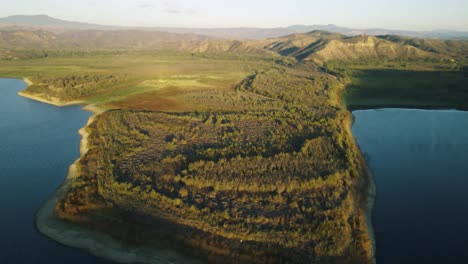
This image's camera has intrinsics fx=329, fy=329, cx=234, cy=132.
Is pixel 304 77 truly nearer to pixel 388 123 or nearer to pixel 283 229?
pixel 388 123

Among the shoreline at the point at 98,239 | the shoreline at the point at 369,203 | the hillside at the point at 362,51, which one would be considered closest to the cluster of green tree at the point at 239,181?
the shoreline at the point at 369,203

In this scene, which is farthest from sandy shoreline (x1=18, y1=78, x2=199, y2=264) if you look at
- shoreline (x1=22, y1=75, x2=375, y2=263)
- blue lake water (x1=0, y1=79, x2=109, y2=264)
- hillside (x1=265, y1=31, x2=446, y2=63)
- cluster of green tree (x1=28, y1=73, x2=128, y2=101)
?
hillside (x1=265, y1=31, x2=446, y2=63)

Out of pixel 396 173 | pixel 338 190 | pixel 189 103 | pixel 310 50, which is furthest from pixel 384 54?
pixel 338 190

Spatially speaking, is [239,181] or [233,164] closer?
[239,181]

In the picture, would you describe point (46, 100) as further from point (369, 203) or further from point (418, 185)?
point (418, 185)

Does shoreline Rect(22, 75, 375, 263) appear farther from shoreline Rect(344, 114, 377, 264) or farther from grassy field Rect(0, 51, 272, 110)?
grassy field Rect(0, 51, 272, 110)

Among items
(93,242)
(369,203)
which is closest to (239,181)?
(369,203)
